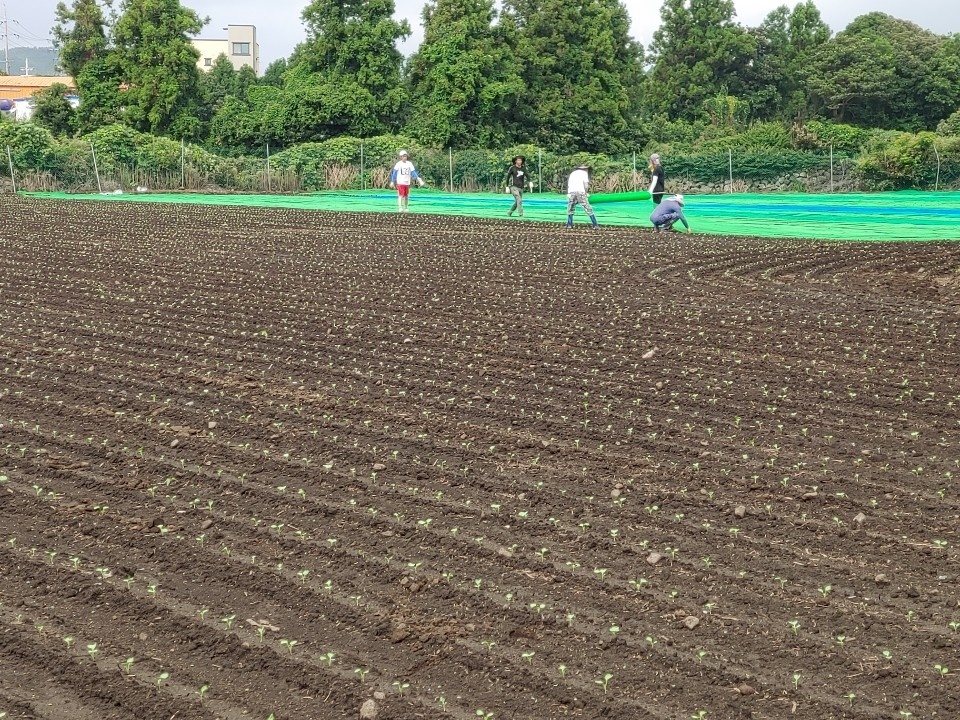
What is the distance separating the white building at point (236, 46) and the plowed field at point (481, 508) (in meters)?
126

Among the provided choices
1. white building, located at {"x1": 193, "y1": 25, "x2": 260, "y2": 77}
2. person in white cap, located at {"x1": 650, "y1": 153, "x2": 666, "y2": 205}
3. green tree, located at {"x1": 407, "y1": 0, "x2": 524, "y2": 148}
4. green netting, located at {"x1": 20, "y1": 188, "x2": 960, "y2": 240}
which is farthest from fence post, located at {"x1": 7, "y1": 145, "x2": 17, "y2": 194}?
white building, located at {"x1": 193, "y1": 25, "x2": 260, "y2": 77}

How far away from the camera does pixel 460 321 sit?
39.9 ft

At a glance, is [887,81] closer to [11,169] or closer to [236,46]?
[11,169]

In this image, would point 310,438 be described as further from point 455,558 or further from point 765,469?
point 765,469

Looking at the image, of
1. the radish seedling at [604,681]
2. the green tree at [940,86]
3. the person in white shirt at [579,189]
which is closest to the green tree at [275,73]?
the green tree at [940,86]

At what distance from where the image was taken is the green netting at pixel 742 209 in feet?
Result: 77.0

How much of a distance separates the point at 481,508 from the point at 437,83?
1770 inches

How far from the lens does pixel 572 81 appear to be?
5394 cm

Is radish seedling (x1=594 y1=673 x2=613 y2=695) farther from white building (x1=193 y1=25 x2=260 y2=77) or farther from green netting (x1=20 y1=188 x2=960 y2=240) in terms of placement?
white building (x1=193 y1=25 x2=260 y2=77)

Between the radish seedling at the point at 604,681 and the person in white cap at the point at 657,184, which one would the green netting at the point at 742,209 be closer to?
the person in white cap at the point at 657,184

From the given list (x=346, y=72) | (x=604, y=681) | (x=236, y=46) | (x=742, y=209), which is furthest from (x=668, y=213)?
(x=236, y=46)

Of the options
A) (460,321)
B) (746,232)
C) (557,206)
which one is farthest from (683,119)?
(460,321)

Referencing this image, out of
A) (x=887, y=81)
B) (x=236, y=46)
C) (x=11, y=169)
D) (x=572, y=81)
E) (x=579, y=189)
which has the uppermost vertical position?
(x=236, y=46)

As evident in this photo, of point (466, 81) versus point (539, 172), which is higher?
point (466, 81)
